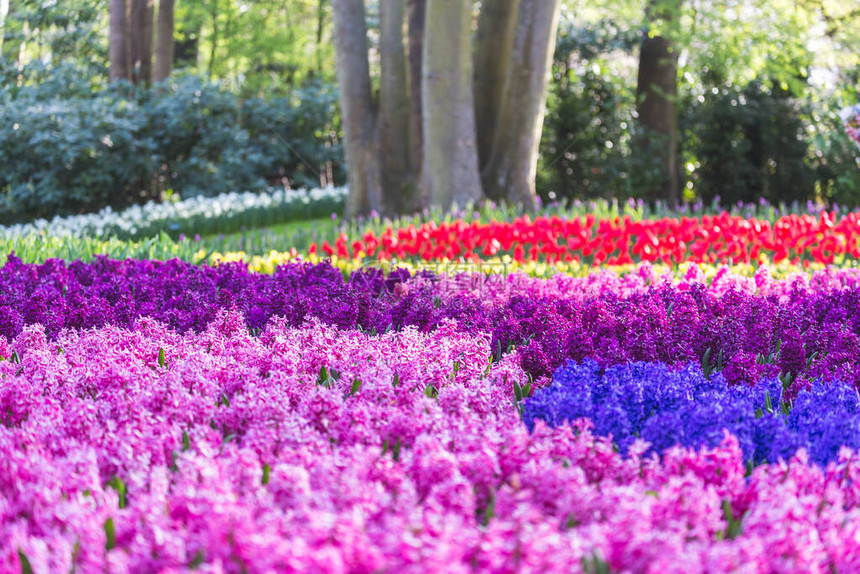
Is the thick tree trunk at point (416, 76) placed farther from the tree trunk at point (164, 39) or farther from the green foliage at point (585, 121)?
the tree trunk at point (164, 39)

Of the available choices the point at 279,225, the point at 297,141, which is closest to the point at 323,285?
the point at 279,225

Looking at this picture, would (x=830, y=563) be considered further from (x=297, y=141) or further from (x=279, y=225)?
(x=297, y=141)

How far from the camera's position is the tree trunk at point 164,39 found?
18.3 metres

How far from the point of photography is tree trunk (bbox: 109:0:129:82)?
17750 mm

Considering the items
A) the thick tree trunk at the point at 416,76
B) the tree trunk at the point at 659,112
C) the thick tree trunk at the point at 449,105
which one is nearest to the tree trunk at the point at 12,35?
the thick tree trunk at the point at 416,76

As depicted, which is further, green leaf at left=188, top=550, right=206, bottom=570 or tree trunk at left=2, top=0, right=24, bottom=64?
tree trunk at left=2, top=0, right=24, bottom=64

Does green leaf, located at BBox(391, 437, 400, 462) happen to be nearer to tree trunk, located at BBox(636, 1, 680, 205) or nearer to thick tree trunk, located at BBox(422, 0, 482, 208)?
thick tree trunk, located at BBox(422, 0, 482, 208)

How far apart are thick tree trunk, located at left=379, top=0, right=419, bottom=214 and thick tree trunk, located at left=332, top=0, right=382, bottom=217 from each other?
0.16 m

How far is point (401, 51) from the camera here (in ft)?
39.2

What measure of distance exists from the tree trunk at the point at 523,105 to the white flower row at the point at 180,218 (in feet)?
11.2

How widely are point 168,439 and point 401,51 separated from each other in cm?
983

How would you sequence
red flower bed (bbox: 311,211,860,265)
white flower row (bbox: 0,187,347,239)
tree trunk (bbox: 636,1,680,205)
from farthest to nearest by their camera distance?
tree trunk (bbox: 636,1,680,205), white flower row (bbox: 0,187,347,239), red flower bed (bbox: 311,211,860,265)

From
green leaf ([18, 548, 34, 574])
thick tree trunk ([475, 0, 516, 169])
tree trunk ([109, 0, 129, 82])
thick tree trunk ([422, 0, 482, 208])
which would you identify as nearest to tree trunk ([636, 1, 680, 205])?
thick tree trunk ([475, 0, 516, 169])

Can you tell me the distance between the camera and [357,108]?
12.0 m
